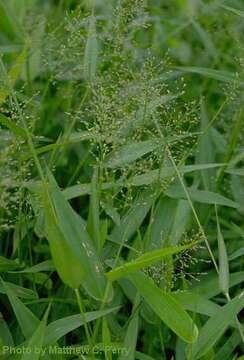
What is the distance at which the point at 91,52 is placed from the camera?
75.8 inches

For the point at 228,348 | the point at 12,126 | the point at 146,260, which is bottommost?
the point at 228,348

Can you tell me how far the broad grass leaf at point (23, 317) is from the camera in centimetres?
152

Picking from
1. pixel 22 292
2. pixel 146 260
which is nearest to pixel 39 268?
pixel 22 292

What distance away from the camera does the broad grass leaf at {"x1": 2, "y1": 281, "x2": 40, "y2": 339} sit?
1524 mm

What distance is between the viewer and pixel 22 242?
189 cm

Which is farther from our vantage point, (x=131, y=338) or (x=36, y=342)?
(x=131, y=338)

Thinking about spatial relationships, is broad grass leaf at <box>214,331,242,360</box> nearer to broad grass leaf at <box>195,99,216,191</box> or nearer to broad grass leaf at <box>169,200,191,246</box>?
broad grass leaf at <box>169,200,191,246</box>

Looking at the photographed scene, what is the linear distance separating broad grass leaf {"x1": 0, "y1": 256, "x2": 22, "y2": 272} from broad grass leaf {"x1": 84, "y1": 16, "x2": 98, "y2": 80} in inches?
22.1

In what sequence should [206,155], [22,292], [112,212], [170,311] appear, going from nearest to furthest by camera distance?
[170,311]
[22,292]
[112,212]
[206,155]

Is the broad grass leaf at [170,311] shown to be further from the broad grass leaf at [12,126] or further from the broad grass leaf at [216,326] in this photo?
the broad grass leaf at [12,126]

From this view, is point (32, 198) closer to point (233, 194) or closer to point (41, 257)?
point (41, 257)

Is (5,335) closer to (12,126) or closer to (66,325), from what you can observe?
(66,325)

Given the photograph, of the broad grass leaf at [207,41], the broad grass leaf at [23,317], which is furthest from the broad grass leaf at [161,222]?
the broad grass leaf at [207,41]

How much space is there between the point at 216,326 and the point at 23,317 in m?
0.43
